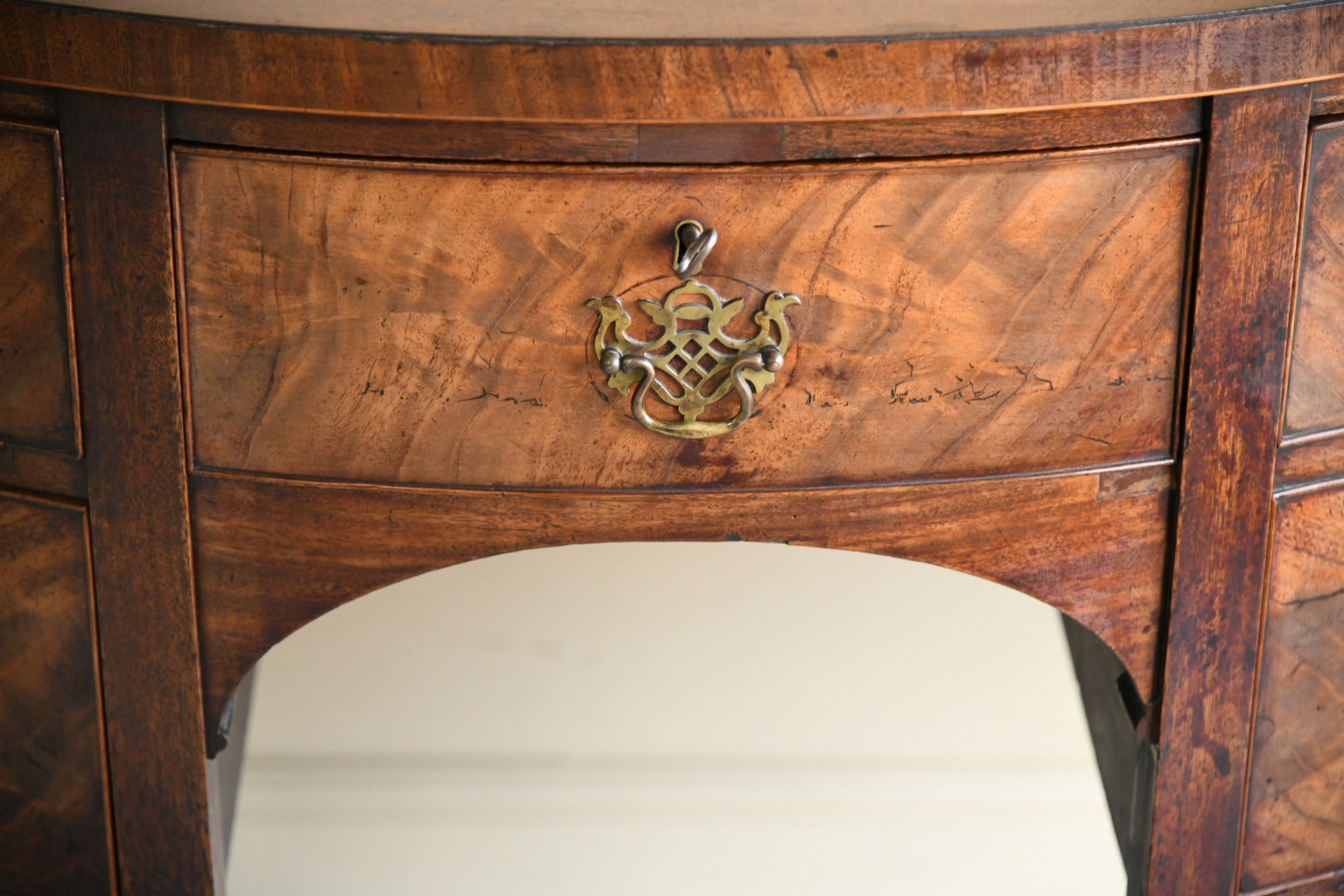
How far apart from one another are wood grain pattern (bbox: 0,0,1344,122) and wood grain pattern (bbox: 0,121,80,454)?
0.08 meters

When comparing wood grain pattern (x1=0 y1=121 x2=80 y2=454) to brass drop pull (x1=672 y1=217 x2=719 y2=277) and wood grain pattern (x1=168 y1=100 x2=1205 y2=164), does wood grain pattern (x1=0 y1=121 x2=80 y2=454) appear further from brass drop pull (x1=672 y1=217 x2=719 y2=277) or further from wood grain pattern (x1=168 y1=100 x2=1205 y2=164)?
brass drop pull (x1=672 y1=217 x2=719 y2=277)

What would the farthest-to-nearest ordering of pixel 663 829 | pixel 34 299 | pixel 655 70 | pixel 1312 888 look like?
1. pixel 663 829
2. pixel 1312 888
3. pixel 34 299
4. pixel 655 70

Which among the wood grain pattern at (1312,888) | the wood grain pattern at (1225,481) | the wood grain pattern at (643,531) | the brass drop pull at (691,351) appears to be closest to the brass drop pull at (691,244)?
the brass drop pull at (691,351)

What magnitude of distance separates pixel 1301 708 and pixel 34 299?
0.73 m

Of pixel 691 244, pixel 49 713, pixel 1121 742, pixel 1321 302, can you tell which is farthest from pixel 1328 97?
pixel 49 713

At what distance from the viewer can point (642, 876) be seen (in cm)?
129

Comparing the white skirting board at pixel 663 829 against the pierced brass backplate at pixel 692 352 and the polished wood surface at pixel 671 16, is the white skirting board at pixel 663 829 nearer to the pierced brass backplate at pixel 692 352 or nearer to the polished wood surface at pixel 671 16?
the pierced brass backplate at pixel 692 352

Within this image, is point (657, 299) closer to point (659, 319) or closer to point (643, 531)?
point (659, 319)

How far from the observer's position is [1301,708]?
1024 millimetres

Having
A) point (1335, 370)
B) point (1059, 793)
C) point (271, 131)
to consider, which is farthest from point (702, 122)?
point (1059, 793)

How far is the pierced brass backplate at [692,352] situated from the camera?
88 cm

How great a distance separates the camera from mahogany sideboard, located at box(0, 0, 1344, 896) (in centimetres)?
84

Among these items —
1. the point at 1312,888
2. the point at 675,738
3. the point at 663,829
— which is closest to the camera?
the point at 1312,888

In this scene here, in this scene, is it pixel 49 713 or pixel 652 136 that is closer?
pixel 652 136
